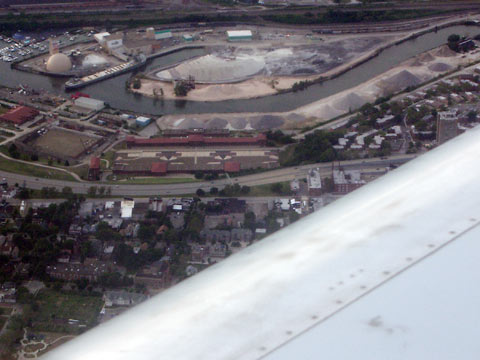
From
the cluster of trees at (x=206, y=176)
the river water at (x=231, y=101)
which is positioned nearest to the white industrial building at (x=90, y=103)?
the river water at (x=231, y=101)

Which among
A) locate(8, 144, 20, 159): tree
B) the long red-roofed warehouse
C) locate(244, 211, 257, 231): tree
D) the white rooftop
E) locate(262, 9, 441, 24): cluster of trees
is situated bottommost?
locate(8, 144, 20, 159): tree

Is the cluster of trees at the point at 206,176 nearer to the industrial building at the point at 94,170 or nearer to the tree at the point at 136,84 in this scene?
the industrial building at the point at 94,170

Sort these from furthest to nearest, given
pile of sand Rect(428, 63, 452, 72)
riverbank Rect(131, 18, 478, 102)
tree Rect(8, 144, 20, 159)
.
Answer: pile of sand Rect(428, 63, 452, 72) → riverbank Rect(131, 18, 478, 102) → tree Rect(8, 144, 20, 159)

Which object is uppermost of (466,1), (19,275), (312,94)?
(466,1)

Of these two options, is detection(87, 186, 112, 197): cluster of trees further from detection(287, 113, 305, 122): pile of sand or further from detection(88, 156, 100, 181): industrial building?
detection(287, 113, 305, 122): pile of sand

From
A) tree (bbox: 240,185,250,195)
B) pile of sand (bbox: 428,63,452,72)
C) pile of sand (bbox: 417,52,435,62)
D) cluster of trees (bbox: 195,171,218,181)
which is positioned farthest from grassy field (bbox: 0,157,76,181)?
pile of sand (bbox: 417,52,435,62)

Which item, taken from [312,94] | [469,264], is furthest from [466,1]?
[469,264]

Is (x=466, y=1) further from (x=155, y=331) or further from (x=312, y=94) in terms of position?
(x=155, y=331)
